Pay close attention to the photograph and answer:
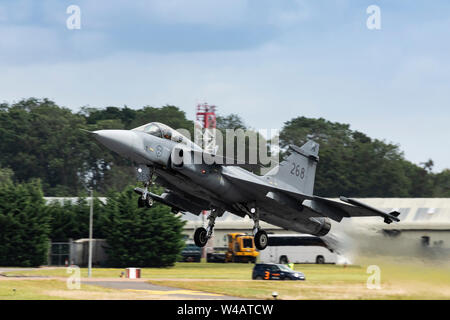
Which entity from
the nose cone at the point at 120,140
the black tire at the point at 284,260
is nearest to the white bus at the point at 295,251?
the black tire at the point at 284,260

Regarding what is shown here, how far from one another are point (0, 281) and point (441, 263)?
102ft

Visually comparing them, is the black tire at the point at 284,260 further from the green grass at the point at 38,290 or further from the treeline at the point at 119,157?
the treeline at the point at 119,157

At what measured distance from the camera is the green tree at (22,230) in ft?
232

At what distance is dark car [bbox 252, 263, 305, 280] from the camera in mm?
54531

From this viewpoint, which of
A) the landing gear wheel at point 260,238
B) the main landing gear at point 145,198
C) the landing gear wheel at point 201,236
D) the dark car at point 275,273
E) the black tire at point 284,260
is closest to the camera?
the main landing gear at point 145,198

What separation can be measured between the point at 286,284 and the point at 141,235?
24.5 meters

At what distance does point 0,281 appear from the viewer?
169 feet

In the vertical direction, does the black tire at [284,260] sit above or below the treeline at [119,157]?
below

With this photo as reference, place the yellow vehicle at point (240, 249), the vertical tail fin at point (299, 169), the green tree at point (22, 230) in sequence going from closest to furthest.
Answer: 1. the vertical tail fin at point (299, 169)
2. the green tree at point (22, 230)
3. the yellow vehicle at point (240, 249)
